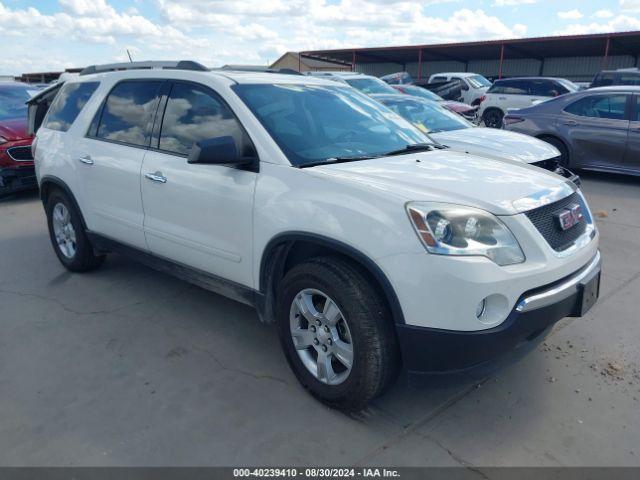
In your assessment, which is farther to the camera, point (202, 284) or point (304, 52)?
point (304, 52)

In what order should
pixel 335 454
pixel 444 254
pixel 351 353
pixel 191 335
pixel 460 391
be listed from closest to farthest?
pixel 444 254 → pixel 335 454 → pixel 351 353 → pixel 460 391 → pixel 191 335

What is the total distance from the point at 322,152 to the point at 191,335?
1.64 m

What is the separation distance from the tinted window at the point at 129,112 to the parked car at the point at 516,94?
1396cm

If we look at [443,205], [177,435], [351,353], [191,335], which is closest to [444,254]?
[443,205]

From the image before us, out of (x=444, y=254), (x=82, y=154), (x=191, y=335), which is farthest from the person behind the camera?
(x=82, y=154)

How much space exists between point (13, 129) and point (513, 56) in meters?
34.5

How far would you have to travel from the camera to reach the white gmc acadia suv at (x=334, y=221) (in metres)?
2.51

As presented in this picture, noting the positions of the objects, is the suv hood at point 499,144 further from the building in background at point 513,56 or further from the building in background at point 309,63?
the building in background at point 309,63

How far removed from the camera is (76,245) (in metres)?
4.93

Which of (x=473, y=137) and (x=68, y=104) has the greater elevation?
(x=68, y=104)

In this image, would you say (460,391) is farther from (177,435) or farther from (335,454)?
(177,435)

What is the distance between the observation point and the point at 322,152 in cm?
328

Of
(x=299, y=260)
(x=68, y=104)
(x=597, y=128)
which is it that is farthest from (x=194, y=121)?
(x=597, y=128)

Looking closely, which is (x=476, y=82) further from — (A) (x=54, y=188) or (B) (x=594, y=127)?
(A) (x=54, y=188)
